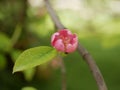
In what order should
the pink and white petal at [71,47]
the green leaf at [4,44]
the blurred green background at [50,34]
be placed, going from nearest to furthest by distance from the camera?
the pink and white petal at [71,47] → the green leaf at [4,44] → the blurred green background at [50,34]

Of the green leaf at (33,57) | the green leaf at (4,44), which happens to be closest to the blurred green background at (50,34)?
the green leaf at (4,44)

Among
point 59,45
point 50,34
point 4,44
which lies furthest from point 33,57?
point 50,34

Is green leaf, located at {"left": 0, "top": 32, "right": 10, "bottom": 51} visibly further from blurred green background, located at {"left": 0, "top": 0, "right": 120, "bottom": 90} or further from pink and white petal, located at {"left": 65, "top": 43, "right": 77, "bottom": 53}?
pink and white petal, located at {"left": 65, "top": 43, "right": 77, "bottom": 53}

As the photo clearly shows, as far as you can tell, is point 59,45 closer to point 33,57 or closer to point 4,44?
point 33,57

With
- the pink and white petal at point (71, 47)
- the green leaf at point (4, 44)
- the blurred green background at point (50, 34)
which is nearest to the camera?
the pink and white petal at point (71, 47)

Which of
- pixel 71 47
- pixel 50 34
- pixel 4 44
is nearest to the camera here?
pixel 71 47

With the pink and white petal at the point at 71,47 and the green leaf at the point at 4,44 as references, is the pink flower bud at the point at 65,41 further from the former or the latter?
the green leaf at the point at 4,44

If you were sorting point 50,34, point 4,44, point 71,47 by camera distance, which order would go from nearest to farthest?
point 71,47 < point 4,44 < point 50,34

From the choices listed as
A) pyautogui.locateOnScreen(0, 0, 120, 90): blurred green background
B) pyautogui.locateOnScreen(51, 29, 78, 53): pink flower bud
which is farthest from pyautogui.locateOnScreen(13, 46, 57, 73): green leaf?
pyautogui.locateOnScreen(0, 0, 120, 90): blurred green background
